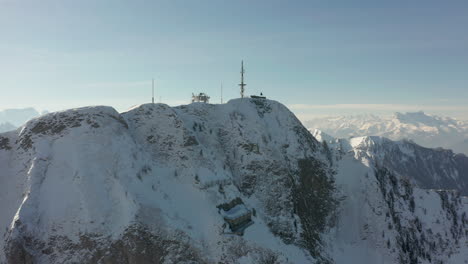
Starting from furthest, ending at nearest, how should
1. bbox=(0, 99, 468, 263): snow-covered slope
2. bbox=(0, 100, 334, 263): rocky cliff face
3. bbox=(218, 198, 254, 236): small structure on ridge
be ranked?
bbox=(218, 198, 254, 236): small structure on ridge, bbox=(0, 99, 468, 263): snow-covered slope, bbox=(0, 100, 334, 263): rocky cliff face

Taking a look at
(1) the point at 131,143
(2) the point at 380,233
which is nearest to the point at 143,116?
(1) the point at 131,143

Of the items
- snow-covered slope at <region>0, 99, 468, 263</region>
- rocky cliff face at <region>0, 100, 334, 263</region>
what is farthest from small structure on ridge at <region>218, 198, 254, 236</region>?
rocky cliff face at <region>0, 100, 334, 263</region>

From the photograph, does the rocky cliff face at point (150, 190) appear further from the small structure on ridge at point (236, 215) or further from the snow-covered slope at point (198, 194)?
the small structure on ridge at point (236, 215)

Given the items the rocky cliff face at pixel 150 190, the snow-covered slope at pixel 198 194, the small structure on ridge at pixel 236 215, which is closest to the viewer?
the rocky cliff face at pixel 150 190

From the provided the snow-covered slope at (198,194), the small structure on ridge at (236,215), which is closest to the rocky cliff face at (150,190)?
the snow-covered slope at (198,194)

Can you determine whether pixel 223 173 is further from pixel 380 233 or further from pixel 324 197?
pixel 380 233

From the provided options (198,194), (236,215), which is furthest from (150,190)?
(236,215)

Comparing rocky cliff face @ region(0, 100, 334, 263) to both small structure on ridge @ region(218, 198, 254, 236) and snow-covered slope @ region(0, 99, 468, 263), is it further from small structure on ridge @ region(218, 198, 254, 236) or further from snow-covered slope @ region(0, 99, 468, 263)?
small structure on ridge @ region(218, 198, 254, 236)

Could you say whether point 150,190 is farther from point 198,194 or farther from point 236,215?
point 236,215

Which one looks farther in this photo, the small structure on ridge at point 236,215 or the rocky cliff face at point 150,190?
the small structure on ridge at point 236,215
